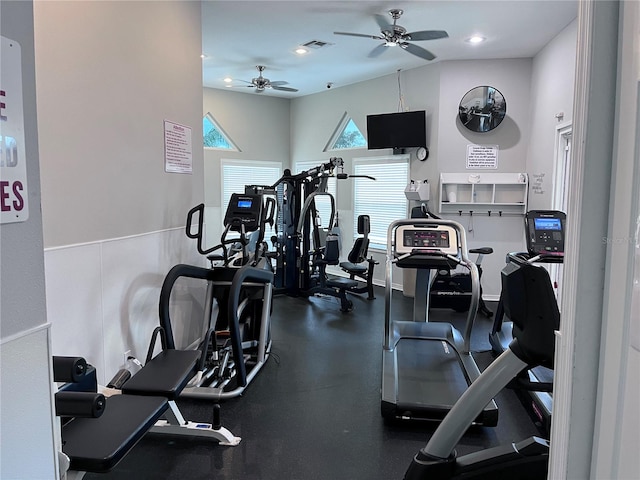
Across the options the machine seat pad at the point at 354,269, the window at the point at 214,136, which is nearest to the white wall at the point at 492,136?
the machine seat pad at the point at 354,269

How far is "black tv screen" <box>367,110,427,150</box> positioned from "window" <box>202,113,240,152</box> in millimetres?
2634

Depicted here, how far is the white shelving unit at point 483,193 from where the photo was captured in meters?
5.70

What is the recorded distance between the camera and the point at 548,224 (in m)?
3.48

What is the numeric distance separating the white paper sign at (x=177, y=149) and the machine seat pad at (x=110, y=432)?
1957 mm

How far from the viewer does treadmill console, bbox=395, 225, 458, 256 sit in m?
3.61

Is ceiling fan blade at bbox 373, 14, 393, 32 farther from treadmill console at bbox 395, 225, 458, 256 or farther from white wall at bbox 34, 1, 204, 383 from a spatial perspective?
treadmill console at bbox 395, 225, 458, 256

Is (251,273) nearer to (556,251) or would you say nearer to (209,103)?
(556,251)

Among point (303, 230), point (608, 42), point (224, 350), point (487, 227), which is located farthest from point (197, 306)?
point (487, 227)

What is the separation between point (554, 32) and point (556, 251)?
9.07 feet

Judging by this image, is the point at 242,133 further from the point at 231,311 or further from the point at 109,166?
the point at 231,311

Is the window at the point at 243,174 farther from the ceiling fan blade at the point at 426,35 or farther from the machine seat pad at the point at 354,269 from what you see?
the ceiling fan blade at the point at 426,35

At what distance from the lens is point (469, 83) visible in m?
5.75

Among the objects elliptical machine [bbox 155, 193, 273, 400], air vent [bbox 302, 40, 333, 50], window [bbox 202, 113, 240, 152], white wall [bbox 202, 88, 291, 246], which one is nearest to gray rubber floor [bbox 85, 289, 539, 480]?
elliptical machine [bbox 155, 193, 273, 400]

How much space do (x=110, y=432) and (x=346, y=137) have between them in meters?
6.37
